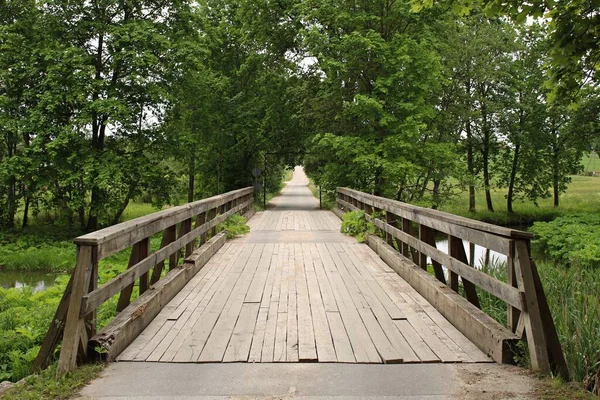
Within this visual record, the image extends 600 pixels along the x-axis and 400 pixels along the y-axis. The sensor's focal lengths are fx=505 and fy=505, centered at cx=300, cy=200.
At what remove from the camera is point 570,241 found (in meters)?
14.1

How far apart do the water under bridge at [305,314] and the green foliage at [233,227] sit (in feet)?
11.4

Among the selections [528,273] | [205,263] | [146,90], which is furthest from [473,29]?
[528,273]

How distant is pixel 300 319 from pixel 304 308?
1.30 ft

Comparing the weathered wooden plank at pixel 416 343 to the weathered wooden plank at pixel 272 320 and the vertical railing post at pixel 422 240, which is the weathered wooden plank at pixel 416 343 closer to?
the weathered wooden plank at pixel 272 320

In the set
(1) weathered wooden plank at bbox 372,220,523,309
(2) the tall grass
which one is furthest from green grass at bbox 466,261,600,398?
(1) weathered wooden plank at bbox 372,220,523,309

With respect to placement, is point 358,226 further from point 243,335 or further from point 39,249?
point 39,249

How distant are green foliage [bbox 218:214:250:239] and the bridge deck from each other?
2.88 meters

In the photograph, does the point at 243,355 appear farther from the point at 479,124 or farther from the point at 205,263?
the point at 479,124

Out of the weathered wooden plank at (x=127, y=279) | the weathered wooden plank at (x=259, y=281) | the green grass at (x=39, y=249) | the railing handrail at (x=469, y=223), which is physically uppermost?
the railing handrail at (x=469, y=223)

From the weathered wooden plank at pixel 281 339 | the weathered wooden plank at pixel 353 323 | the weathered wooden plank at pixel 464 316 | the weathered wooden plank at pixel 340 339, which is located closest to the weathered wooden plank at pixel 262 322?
the weathered wooden plank at pixel 281 339

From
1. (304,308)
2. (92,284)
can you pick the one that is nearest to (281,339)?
(304,308)

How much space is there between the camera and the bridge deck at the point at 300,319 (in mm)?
3746

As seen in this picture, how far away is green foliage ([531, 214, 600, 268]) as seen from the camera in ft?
39.3

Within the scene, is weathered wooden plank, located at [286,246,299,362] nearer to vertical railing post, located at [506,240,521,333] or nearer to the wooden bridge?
the wooden bridge
